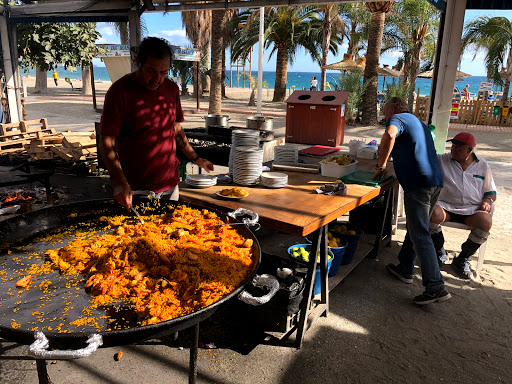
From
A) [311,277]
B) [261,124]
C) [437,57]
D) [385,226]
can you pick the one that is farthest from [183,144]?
[437,57]

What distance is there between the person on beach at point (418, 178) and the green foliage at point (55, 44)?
1044 cm

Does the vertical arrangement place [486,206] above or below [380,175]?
below

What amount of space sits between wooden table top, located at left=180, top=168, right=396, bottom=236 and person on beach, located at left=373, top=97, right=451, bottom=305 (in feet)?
1.26

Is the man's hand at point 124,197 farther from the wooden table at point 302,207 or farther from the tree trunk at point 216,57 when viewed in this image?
the tree trunk at point 216,57

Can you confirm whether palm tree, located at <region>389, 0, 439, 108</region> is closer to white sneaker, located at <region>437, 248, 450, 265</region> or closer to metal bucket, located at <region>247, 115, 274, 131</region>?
metal bucket, located at <region>247, 115, 274, 131</region>

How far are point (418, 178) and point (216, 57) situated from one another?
12.1 m

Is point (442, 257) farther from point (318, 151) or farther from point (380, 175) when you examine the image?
point (318, 151)

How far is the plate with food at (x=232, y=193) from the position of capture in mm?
3133

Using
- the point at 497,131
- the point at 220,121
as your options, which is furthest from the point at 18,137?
the point at 497,131

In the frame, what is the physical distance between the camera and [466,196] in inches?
179

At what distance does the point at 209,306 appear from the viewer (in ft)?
4.92

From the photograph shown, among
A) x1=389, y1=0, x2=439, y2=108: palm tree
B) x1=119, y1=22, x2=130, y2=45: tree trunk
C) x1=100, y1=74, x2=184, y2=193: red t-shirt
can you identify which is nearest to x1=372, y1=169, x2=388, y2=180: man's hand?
x1=100, y1=74, x2=184, y2=193: red t-shirt

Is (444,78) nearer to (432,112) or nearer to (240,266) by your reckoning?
(432,112)

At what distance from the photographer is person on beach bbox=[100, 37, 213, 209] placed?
2592 mm
